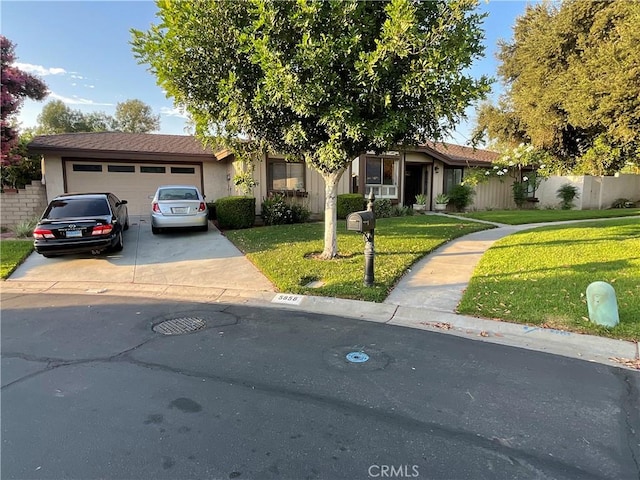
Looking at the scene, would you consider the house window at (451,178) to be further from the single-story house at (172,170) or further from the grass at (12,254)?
the grass at (12,254)

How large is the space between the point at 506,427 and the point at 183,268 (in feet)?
24.6

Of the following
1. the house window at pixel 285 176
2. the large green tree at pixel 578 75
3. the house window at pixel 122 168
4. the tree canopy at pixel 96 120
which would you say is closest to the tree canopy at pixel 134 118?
the tree canopy at pixel 96 120

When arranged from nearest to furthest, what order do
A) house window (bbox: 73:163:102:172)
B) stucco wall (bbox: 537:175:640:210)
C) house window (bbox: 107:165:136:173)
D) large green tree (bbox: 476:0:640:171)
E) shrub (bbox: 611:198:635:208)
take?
large green tree (bbox: 476:0:640:171)
house window (bbox: 73:163:102:172)
house window (bbox: 107:165:136:173)
stucco wall (bbox: 537:175:640:210)
shrub (bbox: 611:198:635:208)

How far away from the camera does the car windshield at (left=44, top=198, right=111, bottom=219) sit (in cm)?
938

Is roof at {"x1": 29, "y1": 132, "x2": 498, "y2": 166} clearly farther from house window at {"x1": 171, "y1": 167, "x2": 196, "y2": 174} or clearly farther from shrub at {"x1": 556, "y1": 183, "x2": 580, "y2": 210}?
shrub at {"x1": 556, "y1": 183, "x2": 580, "y2": 210}

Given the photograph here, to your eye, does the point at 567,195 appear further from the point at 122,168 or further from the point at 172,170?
the point at 122,168

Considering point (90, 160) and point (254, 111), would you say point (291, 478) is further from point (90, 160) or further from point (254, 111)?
point (90, 160)

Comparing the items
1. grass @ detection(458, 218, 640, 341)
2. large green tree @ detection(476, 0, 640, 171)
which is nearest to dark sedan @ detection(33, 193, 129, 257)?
grass @ detection(458, 218, 640, 341)

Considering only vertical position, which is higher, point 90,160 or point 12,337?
point 90,160

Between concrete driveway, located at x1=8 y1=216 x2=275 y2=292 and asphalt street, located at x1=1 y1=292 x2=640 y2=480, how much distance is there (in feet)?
8.86

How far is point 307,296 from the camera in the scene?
680cm

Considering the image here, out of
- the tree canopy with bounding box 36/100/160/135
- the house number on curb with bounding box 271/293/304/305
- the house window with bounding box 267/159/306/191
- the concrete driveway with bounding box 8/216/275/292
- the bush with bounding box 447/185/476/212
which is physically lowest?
the house number on curb with bounding box 271/293/304/305

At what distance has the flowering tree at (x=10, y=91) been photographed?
1288 centimetres

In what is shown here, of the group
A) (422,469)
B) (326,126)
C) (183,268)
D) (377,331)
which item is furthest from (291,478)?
(183,268)
